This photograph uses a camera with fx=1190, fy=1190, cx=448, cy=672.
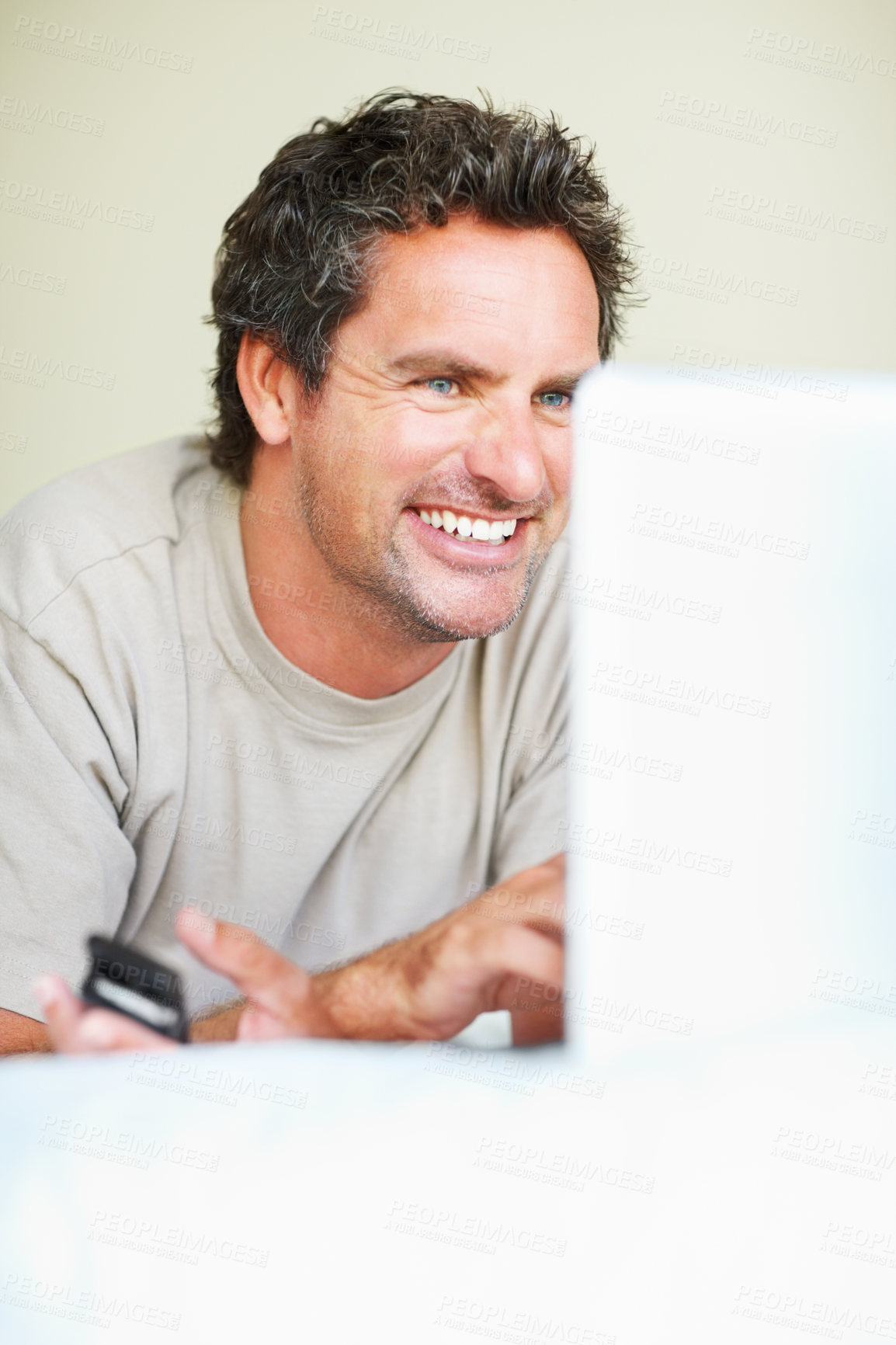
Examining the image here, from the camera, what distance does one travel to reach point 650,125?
1.27 metres

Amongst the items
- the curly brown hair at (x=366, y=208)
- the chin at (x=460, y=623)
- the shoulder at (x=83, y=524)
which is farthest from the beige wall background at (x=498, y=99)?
the chin at (x=460, y=623)

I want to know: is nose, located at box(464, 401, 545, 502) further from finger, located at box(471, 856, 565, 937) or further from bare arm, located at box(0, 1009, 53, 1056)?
bare arm, located at box(0, 1009, 53, 1056)

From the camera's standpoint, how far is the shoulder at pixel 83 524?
96cm

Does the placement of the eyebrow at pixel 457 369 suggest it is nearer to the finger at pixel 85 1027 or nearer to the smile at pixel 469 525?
the smile at pixel 469 525

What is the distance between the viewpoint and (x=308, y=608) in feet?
3.60

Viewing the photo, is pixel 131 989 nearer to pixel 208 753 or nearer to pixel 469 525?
pixel 208 753

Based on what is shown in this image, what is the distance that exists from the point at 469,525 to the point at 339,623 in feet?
0.50

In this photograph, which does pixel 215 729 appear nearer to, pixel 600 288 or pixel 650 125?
pixel 600 288

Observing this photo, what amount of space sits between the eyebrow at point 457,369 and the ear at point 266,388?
0.13 m

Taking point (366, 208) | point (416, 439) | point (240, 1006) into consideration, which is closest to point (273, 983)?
point (240, 1006)

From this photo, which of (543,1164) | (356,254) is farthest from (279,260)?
(543,1164)

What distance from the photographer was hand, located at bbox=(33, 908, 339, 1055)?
0.85 metres

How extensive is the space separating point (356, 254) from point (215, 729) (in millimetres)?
436

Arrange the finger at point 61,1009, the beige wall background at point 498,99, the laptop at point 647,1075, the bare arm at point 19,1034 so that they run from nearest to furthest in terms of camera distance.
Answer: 1. the laptop at point 647,1075
2. the finger at point 61,1009
3. the bare arm at point 19,1034
4. the beige wall background at point 498,99
